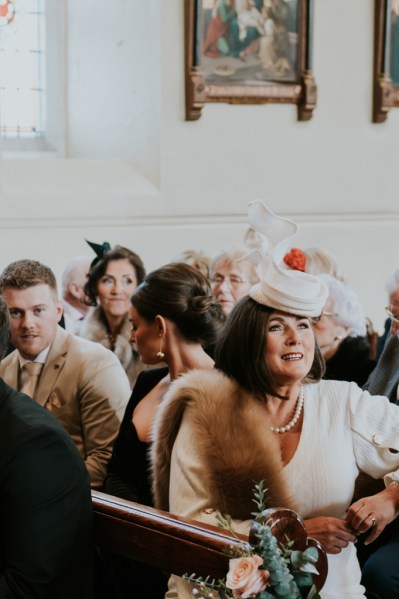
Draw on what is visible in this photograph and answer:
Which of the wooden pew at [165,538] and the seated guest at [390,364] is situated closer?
the wooden pew at [165,538]

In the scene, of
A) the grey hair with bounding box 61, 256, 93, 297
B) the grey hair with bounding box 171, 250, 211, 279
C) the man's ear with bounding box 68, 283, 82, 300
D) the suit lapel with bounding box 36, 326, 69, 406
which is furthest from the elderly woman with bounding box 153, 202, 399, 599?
the grey hair with bounding box 61, 256, 93, 297

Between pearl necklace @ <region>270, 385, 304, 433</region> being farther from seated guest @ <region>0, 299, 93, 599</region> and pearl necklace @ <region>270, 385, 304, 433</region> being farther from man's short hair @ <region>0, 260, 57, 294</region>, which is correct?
man's short hair @ <region>0, 260, 57, 294</region>

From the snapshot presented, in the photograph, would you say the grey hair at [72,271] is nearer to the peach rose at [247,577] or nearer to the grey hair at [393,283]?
the grey hair at [393,283]

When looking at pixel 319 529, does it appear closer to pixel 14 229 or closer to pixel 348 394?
pixel 348 394

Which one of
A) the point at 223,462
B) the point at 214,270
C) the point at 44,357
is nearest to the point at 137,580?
the point at 223,462

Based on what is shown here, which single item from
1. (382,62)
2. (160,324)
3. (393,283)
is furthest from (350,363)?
(382,62)

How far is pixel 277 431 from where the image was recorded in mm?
3631

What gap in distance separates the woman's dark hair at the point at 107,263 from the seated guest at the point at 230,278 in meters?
0.53

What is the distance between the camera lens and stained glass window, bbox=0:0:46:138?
10258 millimetres

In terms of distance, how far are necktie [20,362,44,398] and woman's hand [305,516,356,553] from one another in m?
2.04

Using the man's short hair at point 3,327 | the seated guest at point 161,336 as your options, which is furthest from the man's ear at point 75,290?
the man's short hair at point 3,327

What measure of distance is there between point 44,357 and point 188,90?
5025mm

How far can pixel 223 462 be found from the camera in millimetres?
3447

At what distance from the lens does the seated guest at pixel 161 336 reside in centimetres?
436
